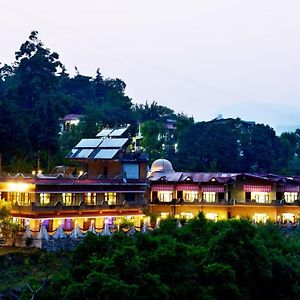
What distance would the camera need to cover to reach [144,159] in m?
51.1

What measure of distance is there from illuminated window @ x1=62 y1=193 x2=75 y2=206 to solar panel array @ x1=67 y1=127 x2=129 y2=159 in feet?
20.5

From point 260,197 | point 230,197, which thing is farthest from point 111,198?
point 260,197

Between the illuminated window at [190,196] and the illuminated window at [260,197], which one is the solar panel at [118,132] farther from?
the illuminated window at [260,197]

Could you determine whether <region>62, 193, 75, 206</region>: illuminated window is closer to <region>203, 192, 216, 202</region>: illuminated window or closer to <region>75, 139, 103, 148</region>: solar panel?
<region>75, 139, 103, 148</region>: solar panel

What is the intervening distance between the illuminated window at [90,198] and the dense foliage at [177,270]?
14.8 meters

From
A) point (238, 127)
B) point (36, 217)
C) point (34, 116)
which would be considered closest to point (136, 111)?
point (238, 127)

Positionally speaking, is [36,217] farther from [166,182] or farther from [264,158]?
[264,158]

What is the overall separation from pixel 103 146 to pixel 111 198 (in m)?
5.59

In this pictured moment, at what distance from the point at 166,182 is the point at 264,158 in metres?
25.2

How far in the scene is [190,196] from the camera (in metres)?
54.9

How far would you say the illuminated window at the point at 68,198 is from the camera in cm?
4394

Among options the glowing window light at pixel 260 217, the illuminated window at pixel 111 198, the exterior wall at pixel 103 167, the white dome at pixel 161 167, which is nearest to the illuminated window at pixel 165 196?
the white dome at pixel 161 167

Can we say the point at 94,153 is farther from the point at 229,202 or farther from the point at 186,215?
the point at 229,202

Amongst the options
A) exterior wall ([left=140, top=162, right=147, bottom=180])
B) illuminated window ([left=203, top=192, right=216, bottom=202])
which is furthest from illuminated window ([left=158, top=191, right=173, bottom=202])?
exterior wall ([left=140, top=162, right=147, bottom=180])
